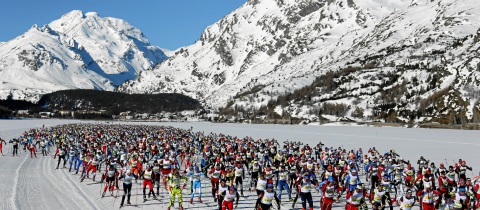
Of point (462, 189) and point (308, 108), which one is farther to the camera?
point (308, 108)

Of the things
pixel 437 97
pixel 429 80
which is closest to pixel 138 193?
pixel 437 97

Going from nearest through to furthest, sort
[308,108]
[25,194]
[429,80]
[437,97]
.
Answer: [25,194]
[437,97]
[429,80]
[308,108]

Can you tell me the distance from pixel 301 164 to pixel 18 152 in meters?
43.1

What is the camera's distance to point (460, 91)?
133 meters

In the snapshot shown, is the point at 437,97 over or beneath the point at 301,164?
over

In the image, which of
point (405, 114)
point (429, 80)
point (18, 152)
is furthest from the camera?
point (429, 80)

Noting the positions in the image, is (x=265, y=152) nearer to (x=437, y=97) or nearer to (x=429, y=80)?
(x=437, y=97)

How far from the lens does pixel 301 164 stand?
33250 mm

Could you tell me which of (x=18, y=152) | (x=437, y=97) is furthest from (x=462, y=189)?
(x=437, y=97)

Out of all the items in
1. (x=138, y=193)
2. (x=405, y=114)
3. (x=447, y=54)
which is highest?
(x=447, y=54)

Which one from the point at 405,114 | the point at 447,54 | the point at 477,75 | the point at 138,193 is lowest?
the point at 138,193

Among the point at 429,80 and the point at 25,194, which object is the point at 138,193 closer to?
the point at 25,194

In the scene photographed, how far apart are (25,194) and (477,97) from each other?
129 m

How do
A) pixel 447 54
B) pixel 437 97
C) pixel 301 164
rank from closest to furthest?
pixel 301 164
pixel 437 97
pixel 447 54
